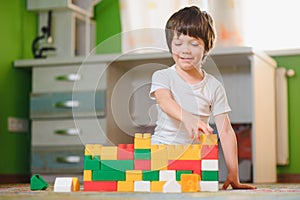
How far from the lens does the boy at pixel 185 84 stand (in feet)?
5.53

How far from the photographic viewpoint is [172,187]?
1.57 metres

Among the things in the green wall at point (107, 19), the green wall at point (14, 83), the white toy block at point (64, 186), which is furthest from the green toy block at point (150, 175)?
the green wall at point (107, 19)


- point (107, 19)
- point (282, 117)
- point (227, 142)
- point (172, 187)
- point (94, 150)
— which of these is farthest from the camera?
point (107, 19)

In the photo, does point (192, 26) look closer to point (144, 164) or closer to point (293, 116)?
point (144, 164)

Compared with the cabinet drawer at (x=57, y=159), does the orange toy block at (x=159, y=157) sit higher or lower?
higher

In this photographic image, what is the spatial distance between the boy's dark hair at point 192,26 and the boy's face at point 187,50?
1cm

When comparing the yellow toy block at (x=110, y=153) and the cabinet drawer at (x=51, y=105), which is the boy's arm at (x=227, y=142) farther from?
the cabinet drawer at (x=51, y=105)

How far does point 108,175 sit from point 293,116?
6.06ft

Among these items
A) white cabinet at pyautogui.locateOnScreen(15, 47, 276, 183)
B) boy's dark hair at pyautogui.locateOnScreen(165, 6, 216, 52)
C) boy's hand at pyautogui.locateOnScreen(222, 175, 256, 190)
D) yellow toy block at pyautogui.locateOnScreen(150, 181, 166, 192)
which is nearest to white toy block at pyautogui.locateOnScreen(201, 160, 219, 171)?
yellow toy block at pyautogui.locateOnScreen(150, 181, 166, 192)

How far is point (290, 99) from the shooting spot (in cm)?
332

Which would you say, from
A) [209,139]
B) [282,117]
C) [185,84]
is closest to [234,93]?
[282,117]

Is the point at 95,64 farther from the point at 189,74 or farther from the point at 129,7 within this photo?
the point at 129,7

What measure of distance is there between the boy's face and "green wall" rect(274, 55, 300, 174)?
170 centimetres

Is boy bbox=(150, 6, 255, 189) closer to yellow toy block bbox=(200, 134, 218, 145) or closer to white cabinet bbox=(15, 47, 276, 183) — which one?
yellow toy block bbox=(200, 134, 218, 145)
